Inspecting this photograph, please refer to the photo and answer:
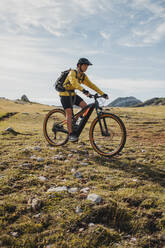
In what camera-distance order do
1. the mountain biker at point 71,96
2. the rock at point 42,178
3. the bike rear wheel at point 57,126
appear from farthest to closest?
the bike rear wheel at point 57,126 < the mountain biker at point 71,96 < the rock at point 42,178

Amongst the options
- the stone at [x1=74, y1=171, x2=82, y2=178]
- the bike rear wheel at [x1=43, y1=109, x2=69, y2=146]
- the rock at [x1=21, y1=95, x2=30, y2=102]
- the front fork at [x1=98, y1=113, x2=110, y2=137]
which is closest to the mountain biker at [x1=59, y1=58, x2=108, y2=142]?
the bike rear wheel at [x1=43, y1=109, x2=69, y2=146]

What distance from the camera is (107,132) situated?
808cm

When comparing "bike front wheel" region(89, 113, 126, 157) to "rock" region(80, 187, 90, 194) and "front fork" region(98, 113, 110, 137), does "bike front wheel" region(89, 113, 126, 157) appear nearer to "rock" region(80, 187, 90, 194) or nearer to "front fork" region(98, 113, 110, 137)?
"front fork" region(98, 113, 110, 137)

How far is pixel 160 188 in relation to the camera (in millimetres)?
5242

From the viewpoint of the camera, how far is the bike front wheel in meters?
7.65

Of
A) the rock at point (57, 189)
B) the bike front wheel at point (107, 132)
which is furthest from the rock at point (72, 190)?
the bike front wheel at point (107, 132)

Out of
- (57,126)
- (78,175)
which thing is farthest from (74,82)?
(78,175)

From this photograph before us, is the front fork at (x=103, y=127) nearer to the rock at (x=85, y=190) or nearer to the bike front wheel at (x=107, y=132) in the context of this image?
the bike front wheel at (x=107, y=132)

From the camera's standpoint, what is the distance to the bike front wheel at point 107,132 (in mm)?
7650

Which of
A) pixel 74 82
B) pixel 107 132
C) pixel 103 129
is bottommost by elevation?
pixel 107 132

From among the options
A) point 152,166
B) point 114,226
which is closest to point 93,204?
point 114,226

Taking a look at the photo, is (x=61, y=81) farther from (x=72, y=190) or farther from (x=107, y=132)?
(x=72, y=190)

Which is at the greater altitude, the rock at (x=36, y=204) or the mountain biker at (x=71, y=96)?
the mountain biker at (x=71, y=96)

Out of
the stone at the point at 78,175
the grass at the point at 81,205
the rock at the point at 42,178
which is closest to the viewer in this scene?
the grass at the point at 81,205
